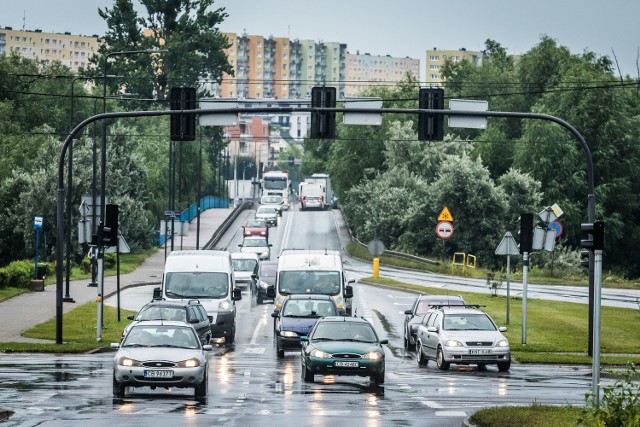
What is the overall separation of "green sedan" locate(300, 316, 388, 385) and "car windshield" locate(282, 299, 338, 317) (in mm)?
7346

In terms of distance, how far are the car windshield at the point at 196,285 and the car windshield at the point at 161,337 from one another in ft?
48.5

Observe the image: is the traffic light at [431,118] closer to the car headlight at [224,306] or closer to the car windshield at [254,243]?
the car headlight at [224,306]

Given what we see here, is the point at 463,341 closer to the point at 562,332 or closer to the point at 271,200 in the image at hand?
the point at 562,332

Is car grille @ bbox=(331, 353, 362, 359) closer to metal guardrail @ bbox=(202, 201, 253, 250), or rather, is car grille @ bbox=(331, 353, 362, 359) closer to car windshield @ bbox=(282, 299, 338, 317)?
car windshield @ bbox=(282, 299, 338, 317)

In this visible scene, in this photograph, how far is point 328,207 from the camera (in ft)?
455

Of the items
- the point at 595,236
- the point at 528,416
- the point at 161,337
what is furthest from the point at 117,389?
the point at 595,236

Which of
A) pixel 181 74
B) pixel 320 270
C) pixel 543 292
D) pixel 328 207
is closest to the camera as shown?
pixel 320 270

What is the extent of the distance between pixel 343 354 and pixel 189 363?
4.14 meters

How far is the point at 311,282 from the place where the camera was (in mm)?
41500

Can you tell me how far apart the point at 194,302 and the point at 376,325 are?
12.6 meters

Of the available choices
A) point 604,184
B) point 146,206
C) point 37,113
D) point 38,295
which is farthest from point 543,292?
point 37,113

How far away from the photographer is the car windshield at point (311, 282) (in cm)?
4134

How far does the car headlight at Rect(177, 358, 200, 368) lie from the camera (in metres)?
23.4

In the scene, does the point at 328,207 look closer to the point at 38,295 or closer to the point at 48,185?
the point at 48,185
